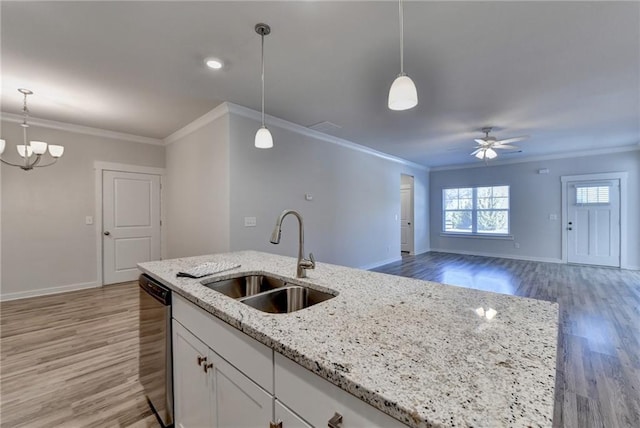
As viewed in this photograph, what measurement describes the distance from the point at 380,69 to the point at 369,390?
2.74 metres

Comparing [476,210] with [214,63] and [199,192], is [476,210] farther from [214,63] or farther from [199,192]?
[214,63]

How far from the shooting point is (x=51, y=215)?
4.15 meters

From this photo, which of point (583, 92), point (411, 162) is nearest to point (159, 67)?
point (583, 92)

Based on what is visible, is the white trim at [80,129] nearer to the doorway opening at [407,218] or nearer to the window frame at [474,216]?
the doorway opening at [407,218]

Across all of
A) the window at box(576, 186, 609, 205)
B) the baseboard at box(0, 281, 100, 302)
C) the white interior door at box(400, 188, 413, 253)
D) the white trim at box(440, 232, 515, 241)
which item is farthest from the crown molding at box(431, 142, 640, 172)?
the baseboard at box(0, 281, 100, 302)

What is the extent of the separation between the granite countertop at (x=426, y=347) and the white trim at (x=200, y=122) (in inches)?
107

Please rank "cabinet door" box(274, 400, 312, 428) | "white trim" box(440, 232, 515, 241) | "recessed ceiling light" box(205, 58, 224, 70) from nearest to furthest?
"cabinet door" box(274, 400, 312, 428) → "recessed ceiling light" box(205, 58, 224, 70) → "white trim" box(440, 232, 515, 241)

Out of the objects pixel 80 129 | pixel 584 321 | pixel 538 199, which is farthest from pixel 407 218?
pixel 80 129

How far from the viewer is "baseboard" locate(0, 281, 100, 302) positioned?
383 cm

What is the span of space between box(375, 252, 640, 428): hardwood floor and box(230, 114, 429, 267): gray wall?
102 cm

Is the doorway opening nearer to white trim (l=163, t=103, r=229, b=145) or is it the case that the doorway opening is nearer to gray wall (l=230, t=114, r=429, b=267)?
gray wall (l=230, t=114, r=429, b=267)

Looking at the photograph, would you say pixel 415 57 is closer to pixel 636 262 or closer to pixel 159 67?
pixel 159 67

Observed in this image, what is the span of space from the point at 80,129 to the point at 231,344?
5.07 meters

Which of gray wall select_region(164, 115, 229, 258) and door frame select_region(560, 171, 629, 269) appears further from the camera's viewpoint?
door frame select_region(560, 171, 629, 269)
